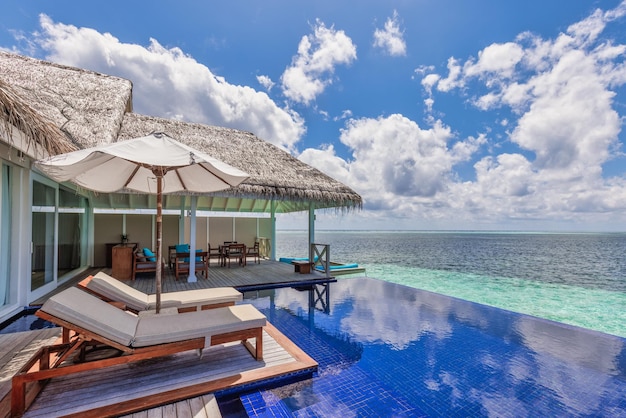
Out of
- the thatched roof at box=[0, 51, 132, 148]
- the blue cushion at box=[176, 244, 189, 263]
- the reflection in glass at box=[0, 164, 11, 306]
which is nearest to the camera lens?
the reflection in glass at box=[0, 164, 11, 306]

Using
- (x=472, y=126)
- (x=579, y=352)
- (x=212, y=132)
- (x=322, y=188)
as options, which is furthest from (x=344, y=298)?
(x=472, y=126)

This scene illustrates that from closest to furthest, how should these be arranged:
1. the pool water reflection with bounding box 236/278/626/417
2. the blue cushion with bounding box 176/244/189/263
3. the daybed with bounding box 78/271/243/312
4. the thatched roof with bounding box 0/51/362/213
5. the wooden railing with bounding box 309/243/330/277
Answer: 1. the pool water reflection with bounding box 236/278/626/417
2. the daybed with bounding box 78/271/243/312
3. the thatched roof with bounding box 0/51/362/213
4. the blue cushion with bounding box 176/244/189/263
5. the wooden railing with bounding box 309/243/330/277

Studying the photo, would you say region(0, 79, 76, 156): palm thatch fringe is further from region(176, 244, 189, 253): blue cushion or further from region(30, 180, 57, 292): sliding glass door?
region(176, 244, 189, 253): blue cushion

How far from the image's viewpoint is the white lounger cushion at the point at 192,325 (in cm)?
259

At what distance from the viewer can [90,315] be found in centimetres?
245

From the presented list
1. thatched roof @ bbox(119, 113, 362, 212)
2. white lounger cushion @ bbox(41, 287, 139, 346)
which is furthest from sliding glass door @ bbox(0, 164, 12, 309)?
thatched roof @ bbox(119, 113, 362, 212)

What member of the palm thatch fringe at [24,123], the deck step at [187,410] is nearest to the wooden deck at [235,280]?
the palm thatch fringe at [24,123]

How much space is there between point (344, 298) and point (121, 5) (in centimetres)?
1024

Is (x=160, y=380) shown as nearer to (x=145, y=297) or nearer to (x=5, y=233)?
(x=145, y=297)

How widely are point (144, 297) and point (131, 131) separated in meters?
5.42

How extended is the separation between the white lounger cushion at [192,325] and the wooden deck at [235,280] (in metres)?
3.30

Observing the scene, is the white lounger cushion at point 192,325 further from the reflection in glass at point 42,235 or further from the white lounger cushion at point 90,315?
the reflection in glass at point 42,235

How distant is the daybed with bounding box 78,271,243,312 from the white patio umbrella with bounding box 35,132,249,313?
39 cm

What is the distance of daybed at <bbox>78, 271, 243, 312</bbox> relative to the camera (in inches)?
133
